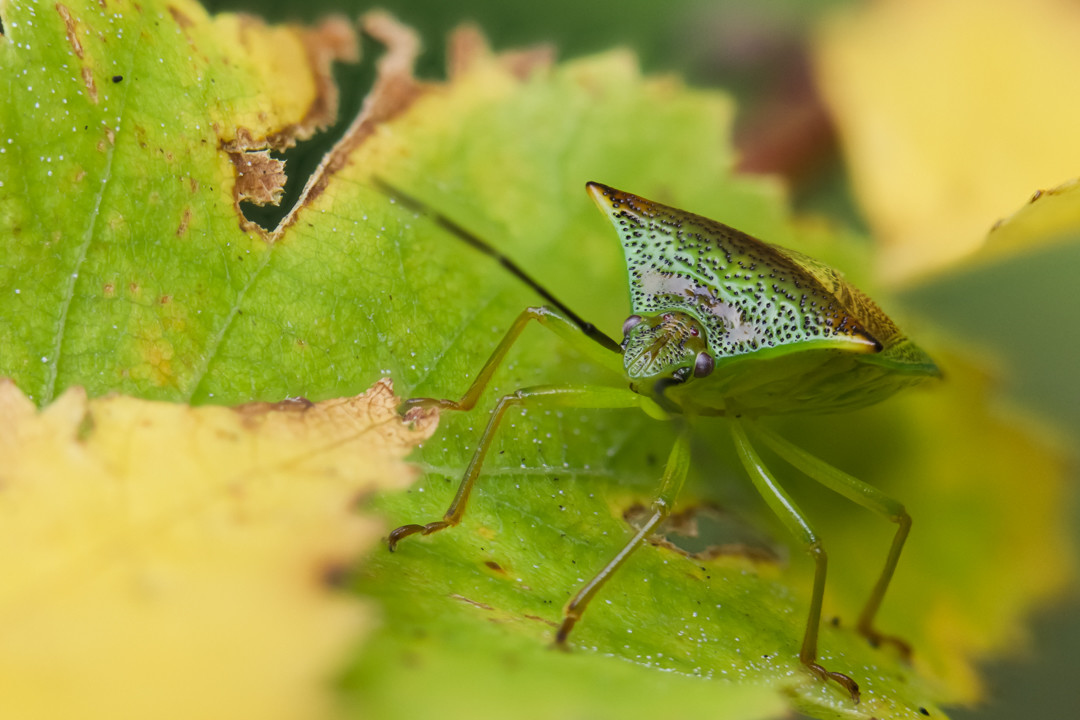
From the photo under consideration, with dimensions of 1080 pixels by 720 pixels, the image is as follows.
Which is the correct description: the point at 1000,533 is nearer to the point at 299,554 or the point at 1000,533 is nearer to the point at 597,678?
the point at 597,678

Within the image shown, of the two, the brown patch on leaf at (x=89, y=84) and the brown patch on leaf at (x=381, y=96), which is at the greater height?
the brown patch on leaf at (x=381, y=96)

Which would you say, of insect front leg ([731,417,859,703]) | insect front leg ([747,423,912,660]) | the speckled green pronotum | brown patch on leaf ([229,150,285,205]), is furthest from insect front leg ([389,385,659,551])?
brown patch on leaf ([229,150,285,205])

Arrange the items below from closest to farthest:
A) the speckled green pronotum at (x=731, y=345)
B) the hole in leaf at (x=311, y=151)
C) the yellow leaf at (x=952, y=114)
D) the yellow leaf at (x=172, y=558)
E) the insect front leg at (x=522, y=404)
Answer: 1. the yellow leaf at (x=172, y=558)
2. the insect front leg at (x=522, y=404)
3. the hole in leaf at (x=311, y=151)
4. the speckled green pronotum at (x=731, y=345)
5. the yellow leaf at (x=952, y=114)

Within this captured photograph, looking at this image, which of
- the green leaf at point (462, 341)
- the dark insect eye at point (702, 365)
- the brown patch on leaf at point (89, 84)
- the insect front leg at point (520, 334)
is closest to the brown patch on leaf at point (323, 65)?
the green leaf at point (462, 341)

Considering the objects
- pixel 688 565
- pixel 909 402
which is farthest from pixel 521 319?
pixel 909 402

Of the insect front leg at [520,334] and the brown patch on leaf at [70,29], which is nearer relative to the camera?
the brown patch on leaf at [70,29]

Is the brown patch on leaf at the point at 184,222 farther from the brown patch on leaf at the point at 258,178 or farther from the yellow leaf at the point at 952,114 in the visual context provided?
the yellow leaf at the point at 952,114
